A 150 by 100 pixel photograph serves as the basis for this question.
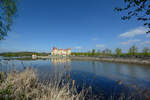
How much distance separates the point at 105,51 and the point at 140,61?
27403 millimetres

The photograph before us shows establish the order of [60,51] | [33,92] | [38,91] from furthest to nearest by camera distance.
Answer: [60,51]
[38,91]
[33,92]

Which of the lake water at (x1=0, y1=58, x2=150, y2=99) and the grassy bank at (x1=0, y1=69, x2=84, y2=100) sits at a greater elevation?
the grassy bank at (x1=0, y1=69, x2=84, y2=100)

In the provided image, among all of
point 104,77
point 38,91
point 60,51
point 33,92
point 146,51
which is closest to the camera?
point 33,92

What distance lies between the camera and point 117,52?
38.4 metres

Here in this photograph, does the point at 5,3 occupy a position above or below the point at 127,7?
above

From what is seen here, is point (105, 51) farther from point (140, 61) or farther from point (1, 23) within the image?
point (1, 23)

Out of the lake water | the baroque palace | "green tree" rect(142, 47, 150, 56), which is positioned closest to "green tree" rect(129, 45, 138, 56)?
"green tree" rect(142, 47, 150, 56)

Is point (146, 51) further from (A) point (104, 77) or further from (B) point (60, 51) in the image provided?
(B) point (60, 51)

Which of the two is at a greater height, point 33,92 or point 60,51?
point 60,51

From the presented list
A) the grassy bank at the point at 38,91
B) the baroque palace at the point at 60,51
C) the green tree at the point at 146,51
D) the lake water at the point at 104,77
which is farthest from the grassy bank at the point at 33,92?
the baroque palace at the point at 60,51

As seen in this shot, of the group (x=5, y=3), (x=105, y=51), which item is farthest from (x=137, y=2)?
(x=105, y=51)

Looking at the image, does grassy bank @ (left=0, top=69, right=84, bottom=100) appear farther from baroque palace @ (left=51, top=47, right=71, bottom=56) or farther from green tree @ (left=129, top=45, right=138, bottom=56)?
baroque palace @ (left=51, top=47, right=71, bottom=56)

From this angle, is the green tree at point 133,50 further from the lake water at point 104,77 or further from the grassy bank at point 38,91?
the grassy bank at point 38,91

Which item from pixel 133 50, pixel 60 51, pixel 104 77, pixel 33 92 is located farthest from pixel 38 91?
pixel 60 51
